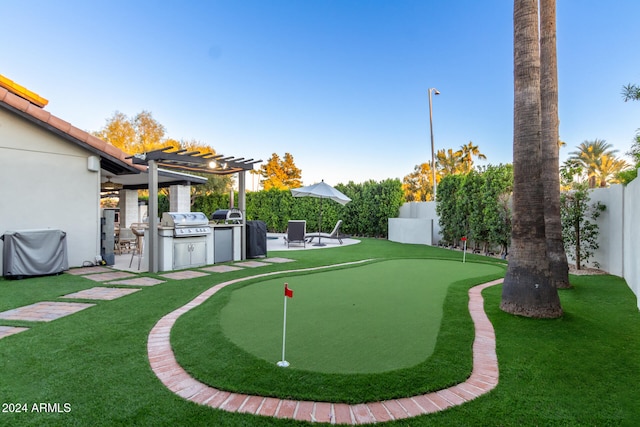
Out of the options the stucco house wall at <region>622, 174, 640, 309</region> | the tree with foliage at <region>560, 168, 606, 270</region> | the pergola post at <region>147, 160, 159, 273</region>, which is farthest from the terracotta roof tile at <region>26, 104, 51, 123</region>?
the tree with foliage at <region>560, 168, 606, 270</region>

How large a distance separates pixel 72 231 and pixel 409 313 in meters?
8.58

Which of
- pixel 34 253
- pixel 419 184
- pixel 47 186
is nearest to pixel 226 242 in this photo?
pixel 34 253

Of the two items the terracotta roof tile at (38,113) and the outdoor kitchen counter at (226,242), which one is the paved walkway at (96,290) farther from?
the terracotta roof tile at (38,113)

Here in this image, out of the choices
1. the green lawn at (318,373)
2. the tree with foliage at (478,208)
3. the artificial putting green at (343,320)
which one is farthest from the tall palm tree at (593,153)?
the green lawn at (318,373)

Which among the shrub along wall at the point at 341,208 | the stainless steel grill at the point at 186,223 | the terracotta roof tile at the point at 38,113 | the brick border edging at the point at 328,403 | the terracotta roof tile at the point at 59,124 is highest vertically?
the terracotta roof tile at the point at 38,113

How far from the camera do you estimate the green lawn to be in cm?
204

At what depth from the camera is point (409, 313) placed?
4301 mm

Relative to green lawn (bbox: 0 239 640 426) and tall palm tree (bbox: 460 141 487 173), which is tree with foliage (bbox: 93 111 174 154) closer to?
green lawn (bbox: 0 239 640 426)

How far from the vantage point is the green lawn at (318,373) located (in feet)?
6.70

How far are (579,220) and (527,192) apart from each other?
494 cm

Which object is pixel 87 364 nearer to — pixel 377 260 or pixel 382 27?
pixel 377 260

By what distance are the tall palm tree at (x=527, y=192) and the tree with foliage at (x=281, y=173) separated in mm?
35385

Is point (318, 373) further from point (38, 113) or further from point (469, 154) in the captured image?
point (469, 154)

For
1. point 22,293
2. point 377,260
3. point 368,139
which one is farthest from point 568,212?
point 368,139
